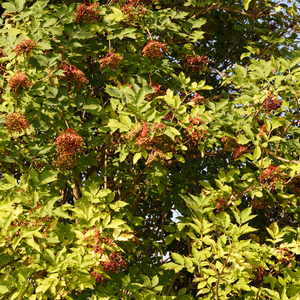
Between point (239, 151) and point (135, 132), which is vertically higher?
point (135, 132)

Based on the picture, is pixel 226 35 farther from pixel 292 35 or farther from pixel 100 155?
pixel 100 155

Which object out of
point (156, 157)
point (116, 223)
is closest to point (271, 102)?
point (156, 157)

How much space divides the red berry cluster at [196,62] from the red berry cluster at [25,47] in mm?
1477

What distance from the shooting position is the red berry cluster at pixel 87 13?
2.72m

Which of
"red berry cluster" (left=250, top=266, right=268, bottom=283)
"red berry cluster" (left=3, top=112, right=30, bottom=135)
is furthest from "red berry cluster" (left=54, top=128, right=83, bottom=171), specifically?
"red berry cluster" (left=250, top=266, right=268, bottom=283)

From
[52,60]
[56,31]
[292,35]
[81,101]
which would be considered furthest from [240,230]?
[292,35]

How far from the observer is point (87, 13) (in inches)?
110

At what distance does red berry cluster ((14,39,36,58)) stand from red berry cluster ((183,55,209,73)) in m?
1.48

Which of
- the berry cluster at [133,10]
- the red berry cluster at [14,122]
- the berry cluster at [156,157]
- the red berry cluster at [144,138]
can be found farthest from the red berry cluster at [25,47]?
the berry cluster at [156,157]

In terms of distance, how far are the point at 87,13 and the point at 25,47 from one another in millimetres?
599

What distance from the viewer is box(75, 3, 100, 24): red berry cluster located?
2721 millimetres

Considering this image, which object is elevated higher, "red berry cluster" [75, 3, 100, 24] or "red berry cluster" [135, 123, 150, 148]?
"red berry cluster" [75, 3, 100, 24]

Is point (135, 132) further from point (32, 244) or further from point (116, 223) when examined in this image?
point (32, 244)

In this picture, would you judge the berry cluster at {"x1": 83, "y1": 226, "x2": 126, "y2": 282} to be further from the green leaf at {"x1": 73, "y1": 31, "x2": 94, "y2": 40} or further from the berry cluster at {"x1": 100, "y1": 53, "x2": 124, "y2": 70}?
the green leaf at {"x1": 73, "y1": 31, "x2": 94, "y2": 40}
